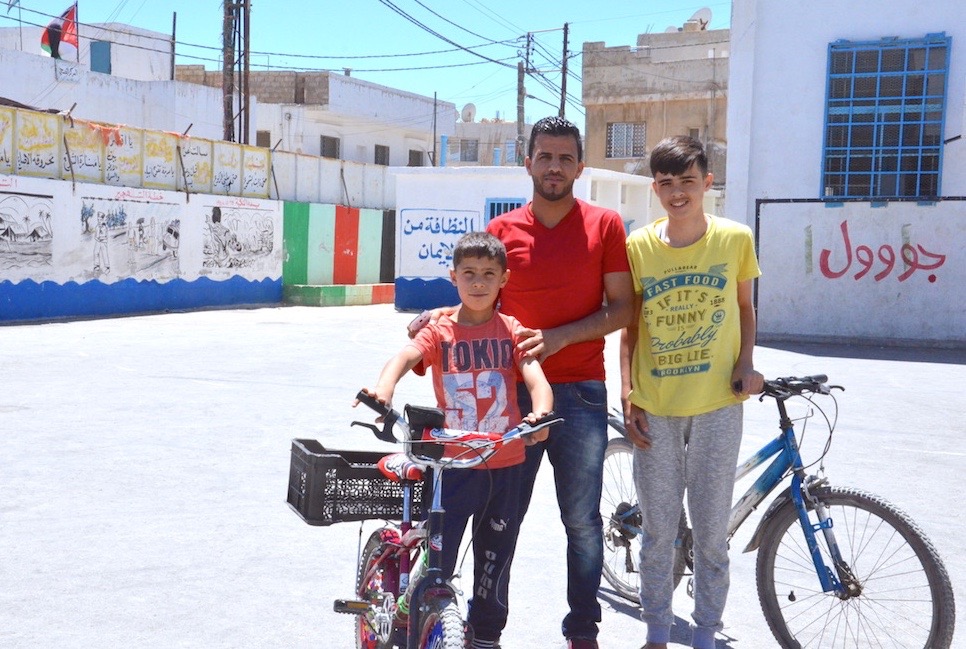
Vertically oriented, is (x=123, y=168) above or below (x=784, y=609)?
above

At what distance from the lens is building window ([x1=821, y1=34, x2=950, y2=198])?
51.3 feet

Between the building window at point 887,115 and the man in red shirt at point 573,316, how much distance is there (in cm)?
1365

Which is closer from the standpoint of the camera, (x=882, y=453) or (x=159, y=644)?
(x=159, y=644)

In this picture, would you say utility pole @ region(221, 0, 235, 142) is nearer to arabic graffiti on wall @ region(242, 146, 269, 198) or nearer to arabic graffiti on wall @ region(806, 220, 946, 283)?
arabic graffiti on wall @ region(242, 146, 269, 198)

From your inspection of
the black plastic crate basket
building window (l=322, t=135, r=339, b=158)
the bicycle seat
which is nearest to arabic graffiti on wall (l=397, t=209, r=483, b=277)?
building window (l=322, t=135, r=339, b=158)

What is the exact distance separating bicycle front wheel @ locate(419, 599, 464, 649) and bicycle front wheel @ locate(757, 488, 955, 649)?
1.38 metres

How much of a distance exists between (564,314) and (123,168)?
19162 millimetres

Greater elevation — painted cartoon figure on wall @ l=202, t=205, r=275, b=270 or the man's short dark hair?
the man's short dark hair

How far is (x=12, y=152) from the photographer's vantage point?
18.2m

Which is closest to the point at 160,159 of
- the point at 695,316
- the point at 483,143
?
the point at 695,316

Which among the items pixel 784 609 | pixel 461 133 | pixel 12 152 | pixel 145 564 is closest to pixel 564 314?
pixel 784 609

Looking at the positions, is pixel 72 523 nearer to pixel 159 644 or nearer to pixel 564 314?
pixel 159 644

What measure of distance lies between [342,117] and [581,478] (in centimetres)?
3978

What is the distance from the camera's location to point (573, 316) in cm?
356
